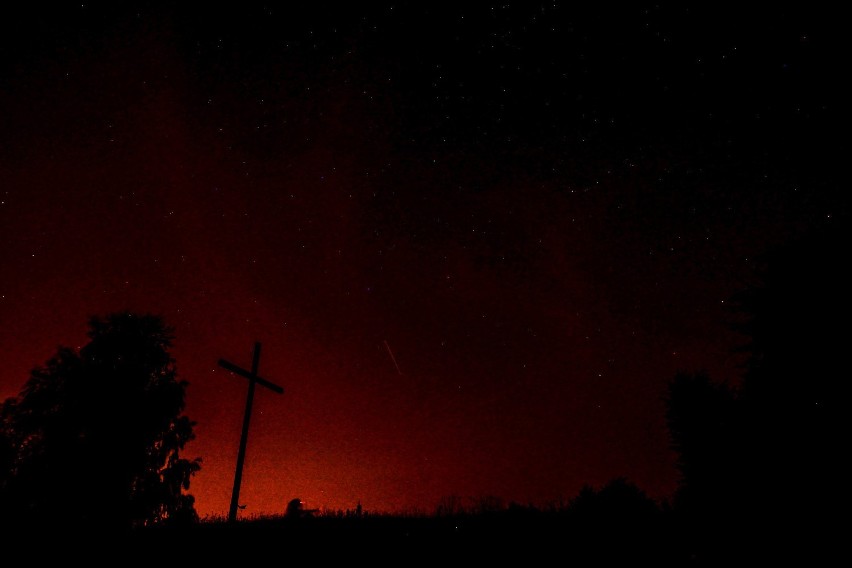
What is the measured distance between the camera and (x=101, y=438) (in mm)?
13945

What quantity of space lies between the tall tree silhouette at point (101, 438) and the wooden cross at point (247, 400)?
107 centimetres

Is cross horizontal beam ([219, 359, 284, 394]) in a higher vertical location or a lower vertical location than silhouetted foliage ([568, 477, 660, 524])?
higher

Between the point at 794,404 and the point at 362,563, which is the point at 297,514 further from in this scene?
the point at 794,404

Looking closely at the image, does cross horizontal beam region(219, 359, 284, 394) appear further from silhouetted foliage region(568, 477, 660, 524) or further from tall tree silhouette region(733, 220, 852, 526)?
tall tree silhouette region(733, 220, 852, 526)

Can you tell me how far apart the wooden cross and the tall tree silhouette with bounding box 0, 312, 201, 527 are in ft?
3.53

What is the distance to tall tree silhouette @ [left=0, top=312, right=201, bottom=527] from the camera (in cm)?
1310

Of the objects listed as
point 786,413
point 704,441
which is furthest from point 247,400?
point 786,413

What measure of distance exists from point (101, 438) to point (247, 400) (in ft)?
12.7

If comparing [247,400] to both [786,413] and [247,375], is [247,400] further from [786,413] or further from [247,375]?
[786,413]

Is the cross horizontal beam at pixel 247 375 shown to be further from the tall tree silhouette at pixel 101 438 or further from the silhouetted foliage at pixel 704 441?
the silhouetted foliage at pixel 704 441

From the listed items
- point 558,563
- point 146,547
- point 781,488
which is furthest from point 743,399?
point 146,547

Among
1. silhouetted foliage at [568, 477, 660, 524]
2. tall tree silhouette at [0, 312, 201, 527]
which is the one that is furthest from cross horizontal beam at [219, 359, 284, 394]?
silhouetted foliage at [568, 477, 660, 524]

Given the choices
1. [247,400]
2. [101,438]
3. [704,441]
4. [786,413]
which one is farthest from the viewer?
[247,400]

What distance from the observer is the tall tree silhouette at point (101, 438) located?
516 inches
